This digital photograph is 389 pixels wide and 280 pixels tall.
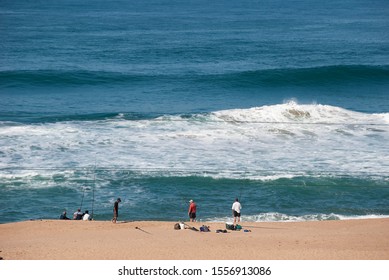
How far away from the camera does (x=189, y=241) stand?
19.4 m

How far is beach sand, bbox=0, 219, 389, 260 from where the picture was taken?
17.8m

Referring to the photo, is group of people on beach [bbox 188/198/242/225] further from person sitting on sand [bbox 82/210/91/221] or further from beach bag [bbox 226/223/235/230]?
person sitting on sand [bbox 82/210/91/221]

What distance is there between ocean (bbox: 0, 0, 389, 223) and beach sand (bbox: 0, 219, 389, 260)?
2149 millimetres

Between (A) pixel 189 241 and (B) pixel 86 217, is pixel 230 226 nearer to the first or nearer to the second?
(A) pixel 189 241

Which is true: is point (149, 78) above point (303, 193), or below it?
above

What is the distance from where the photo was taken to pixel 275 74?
53031 millimetres

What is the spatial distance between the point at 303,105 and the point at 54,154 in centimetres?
1840

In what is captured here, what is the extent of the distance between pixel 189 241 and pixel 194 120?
19933 mm

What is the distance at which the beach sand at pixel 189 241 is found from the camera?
17766 millimetres

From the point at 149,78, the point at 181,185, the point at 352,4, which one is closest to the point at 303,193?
the point at 181,185

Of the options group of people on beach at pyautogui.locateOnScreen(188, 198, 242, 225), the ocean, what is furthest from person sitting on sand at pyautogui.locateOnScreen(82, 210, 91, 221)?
group of people on beach at pyautogui.locateOnScreen(188, 198, 242, 225)

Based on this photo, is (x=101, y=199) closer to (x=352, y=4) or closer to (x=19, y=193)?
(x=19, y=193)

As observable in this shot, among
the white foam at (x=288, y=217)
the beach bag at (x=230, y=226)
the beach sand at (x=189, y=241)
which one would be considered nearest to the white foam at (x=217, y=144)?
the white foam at (x=288, y=217)

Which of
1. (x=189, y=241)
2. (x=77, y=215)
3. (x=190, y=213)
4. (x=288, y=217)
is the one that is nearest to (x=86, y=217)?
(x=77, y=215)
